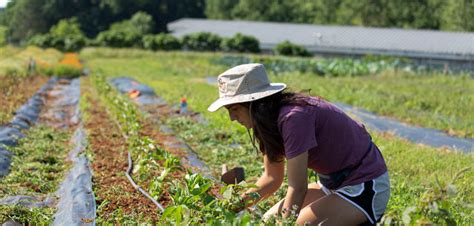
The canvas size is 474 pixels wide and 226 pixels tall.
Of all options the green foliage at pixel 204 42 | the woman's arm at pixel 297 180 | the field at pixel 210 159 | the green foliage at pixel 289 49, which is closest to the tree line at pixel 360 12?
the green foliage at pixel 289 49

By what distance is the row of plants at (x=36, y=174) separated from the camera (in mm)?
4145

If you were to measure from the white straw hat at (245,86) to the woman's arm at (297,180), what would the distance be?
14.6 inches

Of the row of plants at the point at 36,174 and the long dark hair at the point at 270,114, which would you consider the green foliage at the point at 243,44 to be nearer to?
the row of plants at the point at 36,174

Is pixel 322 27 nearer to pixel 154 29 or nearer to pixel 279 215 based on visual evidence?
pixel 154 29

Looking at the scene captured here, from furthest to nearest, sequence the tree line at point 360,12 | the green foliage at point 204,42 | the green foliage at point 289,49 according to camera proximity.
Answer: the tree line at point 360,12 < the green foliage at point 204,42 < the green foliage at point 289,49

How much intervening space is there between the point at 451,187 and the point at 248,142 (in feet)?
15.6

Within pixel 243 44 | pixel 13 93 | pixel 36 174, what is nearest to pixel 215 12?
pixel 243 44

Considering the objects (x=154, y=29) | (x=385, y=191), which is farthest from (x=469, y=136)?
(x=154, y=29)

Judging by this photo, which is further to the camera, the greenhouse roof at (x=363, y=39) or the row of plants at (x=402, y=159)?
the greenhouse roof at (x=363, y=39)

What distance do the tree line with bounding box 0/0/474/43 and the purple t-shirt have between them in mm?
53116

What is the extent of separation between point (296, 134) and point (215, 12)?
6499cm

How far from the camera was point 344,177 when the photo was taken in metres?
3.32

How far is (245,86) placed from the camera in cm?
311

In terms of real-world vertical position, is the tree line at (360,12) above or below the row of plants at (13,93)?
below
